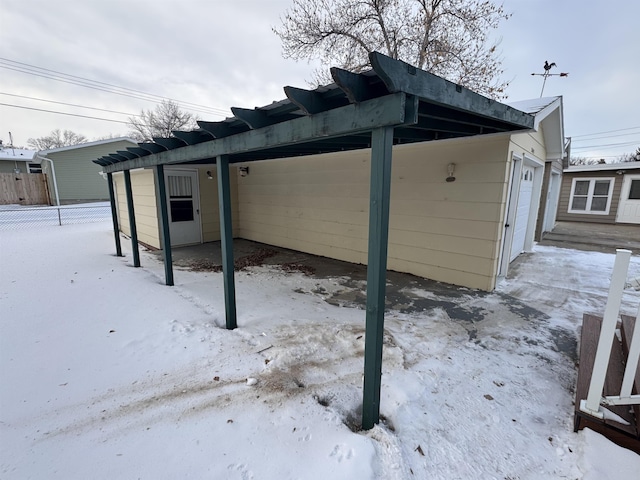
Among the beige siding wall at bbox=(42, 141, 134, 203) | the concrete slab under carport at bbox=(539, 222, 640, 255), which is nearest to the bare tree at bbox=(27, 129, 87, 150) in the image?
the beige siding wall at bbox=(42, 141, 134, 203)

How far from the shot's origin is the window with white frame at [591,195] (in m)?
12.1

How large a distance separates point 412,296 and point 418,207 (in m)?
1.71

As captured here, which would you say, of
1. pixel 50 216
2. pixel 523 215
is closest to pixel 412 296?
pixel 523 215

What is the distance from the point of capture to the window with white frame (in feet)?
39.8

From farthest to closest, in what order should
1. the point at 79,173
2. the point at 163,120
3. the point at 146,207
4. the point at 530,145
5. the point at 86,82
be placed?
the point at 163,120 < the point at 86,82 < the point at 79,173 < the point at 146,207 < the point at 530,145

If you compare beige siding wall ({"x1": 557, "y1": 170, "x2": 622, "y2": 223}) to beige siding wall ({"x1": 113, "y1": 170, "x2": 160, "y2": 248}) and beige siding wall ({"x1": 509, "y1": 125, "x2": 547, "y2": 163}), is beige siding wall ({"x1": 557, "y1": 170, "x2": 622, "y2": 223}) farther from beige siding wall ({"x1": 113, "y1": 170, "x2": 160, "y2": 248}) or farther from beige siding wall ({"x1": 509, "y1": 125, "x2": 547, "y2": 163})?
beige siding wall ({"x1": 113, "y1": 170, "x2": 160, "y2": 248})

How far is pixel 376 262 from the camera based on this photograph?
1762 millimetres

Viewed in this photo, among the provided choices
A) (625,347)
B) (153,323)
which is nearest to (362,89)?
(625,347)

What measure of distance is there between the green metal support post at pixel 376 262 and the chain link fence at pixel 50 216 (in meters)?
13.7

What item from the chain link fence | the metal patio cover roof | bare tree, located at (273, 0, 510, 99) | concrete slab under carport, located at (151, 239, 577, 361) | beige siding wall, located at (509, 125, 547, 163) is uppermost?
bare tree, located at (273, 0, 510, 99)

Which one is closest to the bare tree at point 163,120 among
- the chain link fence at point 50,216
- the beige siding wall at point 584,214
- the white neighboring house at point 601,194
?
the chain link fence at point 50,216

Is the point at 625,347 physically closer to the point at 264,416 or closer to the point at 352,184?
the point at 264,416

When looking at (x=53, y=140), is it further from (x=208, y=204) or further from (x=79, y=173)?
(x=208, y=204)

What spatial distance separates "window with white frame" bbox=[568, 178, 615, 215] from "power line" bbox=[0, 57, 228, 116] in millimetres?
25767
